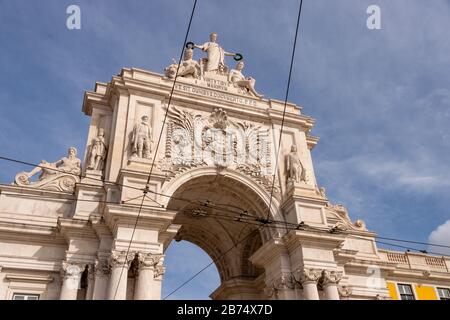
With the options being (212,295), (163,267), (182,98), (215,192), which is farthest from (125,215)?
(212,295)

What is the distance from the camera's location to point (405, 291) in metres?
24.6

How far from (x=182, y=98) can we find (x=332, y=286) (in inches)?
460

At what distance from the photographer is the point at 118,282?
1614cm

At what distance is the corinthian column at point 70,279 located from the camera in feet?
55.0

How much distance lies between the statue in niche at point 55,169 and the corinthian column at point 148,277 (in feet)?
18.5

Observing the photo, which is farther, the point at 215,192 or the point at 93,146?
the point at 215,192

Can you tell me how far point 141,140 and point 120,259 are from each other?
5888 millimetres

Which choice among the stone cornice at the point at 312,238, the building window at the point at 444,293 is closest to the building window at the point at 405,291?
the building window at the point at 444,293

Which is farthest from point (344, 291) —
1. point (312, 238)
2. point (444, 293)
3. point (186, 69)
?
point (186, 69)

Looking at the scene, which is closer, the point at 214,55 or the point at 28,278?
the point at 28,278

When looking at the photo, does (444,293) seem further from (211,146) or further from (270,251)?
(211,146)
